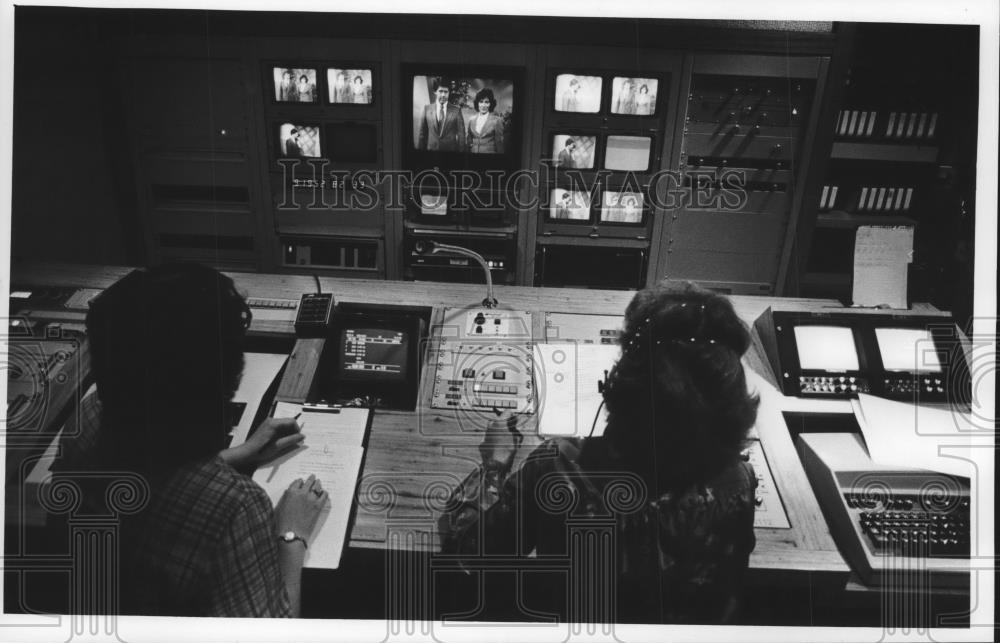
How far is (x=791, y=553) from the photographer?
1.51 m

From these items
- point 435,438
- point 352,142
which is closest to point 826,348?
point 435,438

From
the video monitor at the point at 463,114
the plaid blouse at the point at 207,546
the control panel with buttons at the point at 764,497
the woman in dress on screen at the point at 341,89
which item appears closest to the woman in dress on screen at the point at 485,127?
the video monitor at the point at 463,114

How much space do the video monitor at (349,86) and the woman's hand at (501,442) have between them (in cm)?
180

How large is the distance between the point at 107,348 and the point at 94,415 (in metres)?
0.31

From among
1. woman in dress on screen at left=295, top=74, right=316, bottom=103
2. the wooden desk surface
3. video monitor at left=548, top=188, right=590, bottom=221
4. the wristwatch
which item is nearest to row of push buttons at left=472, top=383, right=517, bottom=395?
the wooden desk surface

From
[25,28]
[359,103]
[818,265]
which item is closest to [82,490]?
[25,28]

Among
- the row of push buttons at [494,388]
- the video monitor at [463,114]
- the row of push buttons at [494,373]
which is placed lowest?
the row of push buttons at [494,388]

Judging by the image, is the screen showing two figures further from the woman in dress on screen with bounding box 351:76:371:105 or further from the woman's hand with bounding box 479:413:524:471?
the woman in dress on screen with bounding box 351:76:371:105

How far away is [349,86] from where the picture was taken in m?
2.91

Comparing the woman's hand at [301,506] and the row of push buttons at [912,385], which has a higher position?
the row of push buttons at [912,385]

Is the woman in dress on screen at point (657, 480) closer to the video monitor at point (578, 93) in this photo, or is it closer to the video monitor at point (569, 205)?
the video monitor at point (569, 205)

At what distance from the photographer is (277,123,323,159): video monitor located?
2.97m

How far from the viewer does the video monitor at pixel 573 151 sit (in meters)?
2.89

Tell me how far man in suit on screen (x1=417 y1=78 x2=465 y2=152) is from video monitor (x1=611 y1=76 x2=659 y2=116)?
686 mm
